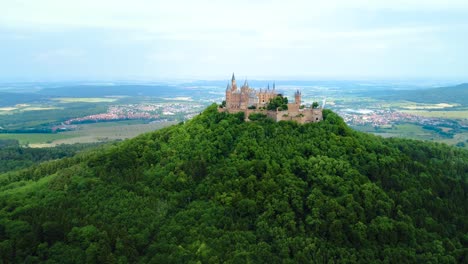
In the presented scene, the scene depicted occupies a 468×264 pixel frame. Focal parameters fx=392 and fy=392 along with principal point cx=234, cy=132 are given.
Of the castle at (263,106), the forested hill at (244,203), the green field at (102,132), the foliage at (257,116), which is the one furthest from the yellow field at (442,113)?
the foliage at (257,116)

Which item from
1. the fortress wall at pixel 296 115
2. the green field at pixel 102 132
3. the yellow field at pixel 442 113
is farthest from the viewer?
the yellow field at pixel 442 113

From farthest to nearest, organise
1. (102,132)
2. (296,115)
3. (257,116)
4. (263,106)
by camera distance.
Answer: (102,132)
(263,106)
(257,116)
(296,115)

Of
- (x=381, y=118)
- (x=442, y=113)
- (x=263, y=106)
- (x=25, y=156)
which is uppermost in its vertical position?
(x=263, y=106)

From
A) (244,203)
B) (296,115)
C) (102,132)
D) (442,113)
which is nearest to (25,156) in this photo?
(102,132)

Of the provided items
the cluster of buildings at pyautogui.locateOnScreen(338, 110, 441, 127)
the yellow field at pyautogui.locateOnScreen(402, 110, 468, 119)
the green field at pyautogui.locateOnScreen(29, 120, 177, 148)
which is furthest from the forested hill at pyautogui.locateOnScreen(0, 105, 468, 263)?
the yellow field at pyautogui.locateOnScreen(402, 110, 468, 119)

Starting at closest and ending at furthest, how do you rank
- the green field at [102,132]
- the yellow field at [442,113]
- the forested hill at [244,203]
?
the forested hill at [244,203], the green field at [102,132], the yellow field at [442,113]

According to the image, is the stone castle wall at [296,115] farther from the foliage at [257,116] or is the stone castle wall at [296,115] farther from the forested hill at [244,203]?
the forested hill at [244,203]

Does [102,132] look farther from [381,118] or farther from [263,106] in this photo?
[381,118]
